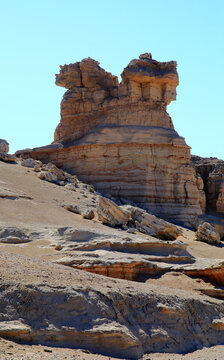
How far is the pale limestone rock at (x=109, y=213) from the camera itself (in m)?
20.3

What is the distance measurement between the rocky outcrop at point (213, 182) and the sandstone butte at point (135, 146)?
27.3ft

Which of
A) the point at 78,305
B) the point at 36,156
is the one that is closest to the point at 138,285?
the point at 78,305

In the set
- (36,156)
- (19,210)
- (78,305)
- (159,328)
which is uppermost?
(36,156)

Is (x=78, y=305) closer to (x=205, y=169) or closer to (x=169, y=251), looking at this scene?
(x=169, y=251)

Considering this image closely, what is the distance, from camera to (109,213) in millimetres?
20438

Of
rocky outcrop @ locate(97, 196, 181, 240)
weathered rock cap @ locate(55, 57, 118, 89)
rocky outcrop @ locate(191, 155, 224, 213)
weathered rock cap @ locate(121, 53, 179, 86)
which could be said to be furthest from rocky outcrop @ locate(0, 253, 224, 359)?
rocky outcrop @ locate(191, 155, 224, 213)

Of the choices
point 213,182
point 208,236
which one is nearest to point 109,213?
point 208,236

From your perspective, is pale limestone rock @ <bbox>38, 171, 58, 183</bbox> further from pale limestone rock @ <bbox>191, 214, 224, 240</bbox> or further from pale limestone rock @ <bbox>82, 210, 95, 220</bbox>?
pale limestone rock @ <bbox>191, 214, 224, 240</bbox>

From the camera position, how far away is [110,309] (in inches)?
339

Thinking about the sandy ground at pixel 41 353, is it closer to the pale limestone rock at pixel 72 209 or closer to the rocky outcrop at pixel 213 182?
the pale limestone rock at pixel 72 209

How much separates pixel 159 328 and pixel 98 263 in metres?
3.29

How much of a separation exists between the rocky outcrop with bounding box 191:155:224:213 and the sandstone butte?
27.3ft

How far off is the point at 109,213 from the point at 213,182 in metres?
21.2

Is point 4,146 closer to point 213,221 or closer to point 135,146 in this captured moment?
point 135,146
